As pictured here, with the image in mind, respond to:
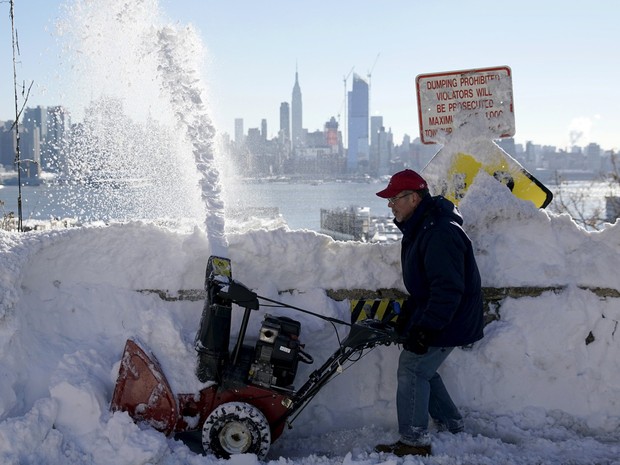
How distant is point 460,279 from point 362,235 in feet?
104

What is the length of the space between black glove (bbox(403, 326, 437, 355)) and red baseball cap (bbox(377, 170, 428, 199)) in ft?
3.29

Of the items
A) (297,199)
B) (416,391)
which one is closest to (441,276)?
(416,391)

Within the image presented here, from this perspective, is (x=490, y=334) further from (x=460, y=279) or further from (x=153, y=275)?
(x=153, y=275)

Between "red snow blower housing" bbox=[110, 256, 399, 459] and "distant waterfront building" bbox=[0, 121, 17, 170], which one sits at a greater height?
"distant waterfront building" bbox=[0, 121, 17, 170]

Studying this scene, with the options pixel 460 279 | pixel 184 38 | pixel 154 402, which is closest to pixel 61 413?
pixel 154 402

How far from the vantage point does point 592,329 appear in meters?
5.83

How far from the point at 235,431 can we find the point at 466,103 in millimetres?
4065

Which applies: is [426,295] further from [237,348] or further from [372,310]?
[237,348]

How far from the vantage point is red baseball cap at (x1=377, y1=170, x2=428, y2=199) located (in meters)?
5.00

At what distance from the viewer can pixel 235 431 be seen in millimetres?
4848

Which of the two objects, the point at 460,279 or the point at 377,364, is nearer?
the point at 460,279

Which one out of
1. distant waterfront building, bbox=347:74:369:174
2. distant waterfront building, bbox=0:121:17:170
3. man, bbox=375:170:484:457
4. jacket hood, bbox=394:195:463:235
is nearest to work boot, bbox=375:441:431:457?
man, bbox=375:170:484:457

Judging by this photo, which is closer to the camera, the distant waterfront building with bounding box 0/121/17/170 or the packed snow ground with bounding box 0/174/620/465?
the packed snow ground with bounding box 0/174/620/465

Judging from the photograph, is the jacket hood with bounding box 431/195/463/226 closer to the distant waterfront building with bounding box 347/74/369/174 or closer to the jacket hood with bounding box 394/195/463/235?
the jacket hood with bounding box 394/195/463/235
